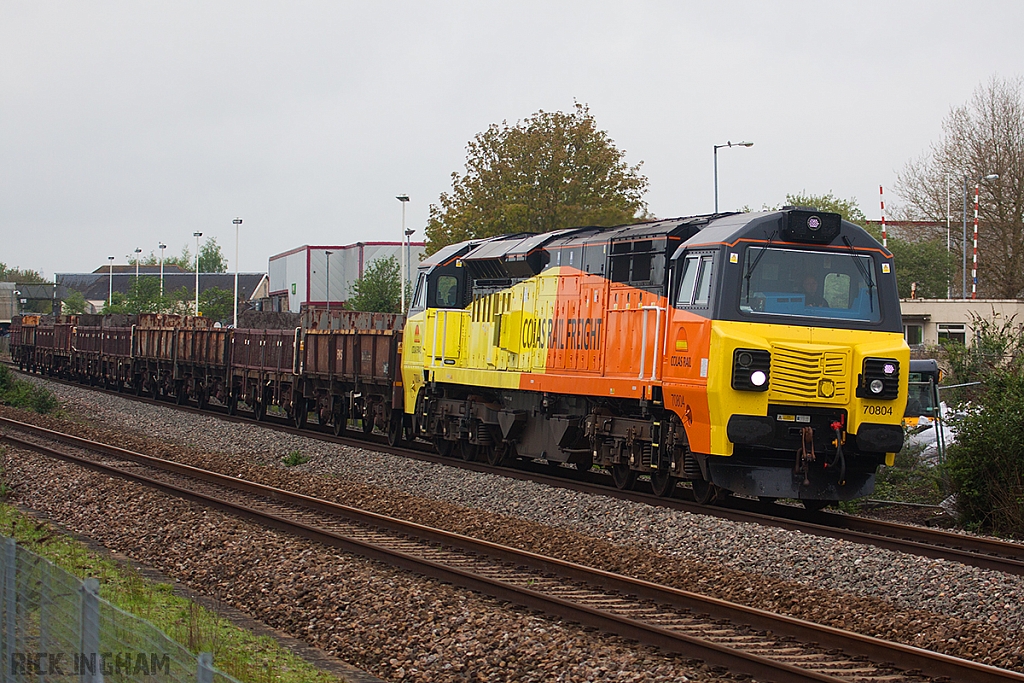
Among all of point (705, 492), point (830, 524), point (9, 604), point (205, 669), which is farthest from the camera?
point (705, 492)

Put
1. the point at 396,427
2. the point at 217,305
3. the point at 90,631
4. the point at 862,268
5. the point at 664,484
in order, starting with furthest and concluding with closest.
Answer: the point at 217,305 → the point at 396,427 → the point at 664,484 → the point at 862,268 → the point at 90,631

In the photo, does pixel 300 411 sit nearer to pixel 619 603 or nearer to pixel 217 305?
pixel 619 603

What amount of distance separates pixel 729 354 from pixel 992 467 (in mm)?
3915

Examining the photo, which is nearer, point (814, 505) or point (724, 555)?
point (724, 555)

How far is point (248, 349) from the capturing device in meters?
32.0

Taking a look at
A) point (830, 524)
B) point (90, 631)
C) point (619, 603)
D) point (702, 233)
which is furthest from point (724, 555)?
point (90, 631)

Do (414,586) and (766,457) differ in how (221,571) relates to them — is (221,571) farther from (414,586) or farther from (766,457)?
(766,457)

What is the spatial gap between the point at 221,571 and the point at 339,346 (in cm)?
1561

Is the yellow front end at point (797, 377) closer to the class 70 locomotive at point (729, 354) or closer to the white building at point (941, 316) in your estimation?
the class 70 locomotive at point (729, 354)

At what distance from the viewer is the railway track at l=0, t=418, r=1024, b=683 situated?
7.54 metres

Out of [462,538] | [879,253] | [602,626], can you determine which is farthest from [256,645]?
[879,253]

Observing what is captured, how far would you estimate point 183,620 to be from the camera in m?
8.97

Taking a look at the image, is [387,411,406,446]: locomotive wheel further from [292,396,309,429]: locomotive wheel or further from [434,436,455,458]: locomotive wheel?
[292,396,309,429]: locomotive wheel

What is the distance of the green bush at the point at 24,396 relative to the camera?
30.5 m
